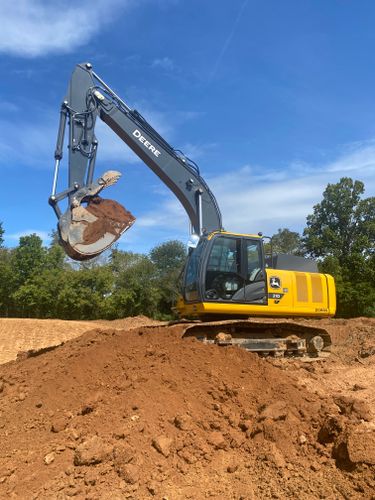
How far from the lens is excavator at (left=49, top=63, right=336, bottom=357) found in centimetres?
905

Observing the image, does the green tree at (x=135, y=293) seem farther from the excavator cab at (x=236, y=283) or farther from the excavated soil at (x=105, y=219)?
the excavated soil at (x=105, y=219)

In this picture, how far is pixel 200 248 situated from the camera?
966 centimetres

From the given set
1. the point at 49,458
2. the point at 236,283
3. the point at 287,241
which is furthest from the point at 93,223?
the point at 287,241

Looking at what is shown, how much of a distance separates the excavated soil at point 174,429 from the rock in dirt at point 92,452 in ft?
0.04

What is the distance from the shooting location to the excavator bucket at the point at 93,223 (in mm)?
8719

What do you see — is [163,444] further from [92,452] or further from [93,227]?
[93,227]

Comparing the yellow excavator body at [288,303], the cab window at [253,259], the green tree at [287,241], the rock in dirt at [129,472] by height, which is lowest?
the rock in dirt at [129,472]

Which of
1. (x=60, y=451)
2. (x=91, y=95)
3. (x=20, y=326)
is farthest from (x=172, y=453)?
(x=20, y=326)

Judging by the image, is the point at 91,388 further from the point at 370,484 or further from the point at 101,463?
the point at 370,484

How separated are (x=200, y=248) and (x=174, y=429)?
15.8ft

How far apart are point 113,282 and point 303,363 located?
2778 cm

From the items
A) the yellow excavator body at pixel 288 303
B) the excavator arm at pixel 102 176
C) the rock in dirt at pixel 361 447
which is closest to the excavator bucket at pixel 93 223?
the excavator arm at pixel 102 176

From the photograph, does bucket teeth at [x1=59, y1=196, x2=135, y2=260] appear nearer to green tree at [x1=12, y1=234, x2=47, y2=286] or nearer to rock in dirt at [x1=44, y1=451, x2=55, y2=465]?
rock in dirt at [x1=44, y1=451, x2=55, y2=465]

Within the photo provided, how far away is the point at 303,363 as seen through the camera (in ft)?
33.2
